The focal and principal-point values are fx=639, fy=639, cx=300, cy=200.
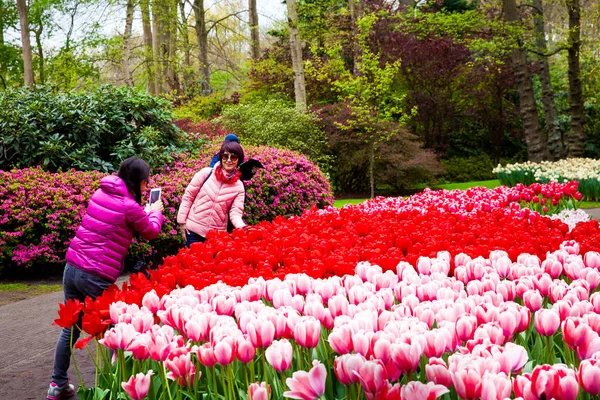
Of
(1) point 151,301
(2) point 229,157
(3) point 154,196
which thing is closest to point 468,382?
(1) point 151,301

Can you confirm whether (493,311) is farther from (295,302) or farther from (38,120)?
(38,120)

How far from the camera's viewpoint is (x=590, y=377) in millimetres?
1580

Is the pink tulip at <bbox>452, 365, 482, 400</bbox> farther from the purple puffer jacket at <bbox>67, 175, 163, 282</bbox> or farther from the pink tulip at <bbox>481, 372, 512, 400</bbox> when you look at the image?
the purple puffer jacket at <bbox>67, 175, 163, 282</bbox>

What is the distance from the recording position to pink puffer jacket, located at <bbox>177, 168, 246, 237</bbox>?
231 inches

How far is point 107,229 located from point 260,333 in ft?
8.09

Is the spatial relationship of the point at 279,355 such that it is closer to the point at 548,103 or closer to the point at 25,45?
the point at 548,103

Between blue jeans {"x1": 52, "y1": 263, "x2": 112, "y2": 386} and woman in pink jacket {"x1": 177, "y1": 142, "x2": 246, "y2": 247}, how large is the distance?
5.61 ft

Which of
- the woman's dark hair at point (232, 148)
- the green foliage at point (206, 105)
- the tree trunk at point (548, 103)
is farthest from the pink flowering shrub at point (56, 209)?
the tree trunk at point (548, 103)

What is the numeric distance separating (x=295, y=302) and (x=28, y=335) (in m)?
4.33

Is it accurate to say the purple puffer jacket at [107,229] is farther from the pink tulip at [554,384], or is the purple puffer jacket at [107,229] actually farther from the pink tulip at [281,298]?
the pink tulip at [554,384]

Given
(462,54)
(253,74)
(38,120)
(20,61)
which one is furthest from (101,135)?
(20,61)

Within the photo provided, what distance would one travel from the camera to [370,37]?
26250 mm

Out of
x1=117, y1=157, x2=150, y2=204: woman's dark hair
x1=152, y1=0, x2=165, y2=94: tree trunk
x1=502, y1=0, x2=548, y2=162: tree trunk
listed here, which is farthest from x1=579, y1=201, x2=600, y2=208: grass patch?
x1=152, y1=0, x2=165, y2=94: tree trunk

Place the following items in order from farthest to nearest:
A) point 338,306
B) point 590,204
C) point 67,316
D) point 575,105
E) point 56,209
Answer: point 575,105, point 590,204, point 56,209, point 67,316, point 338,306
